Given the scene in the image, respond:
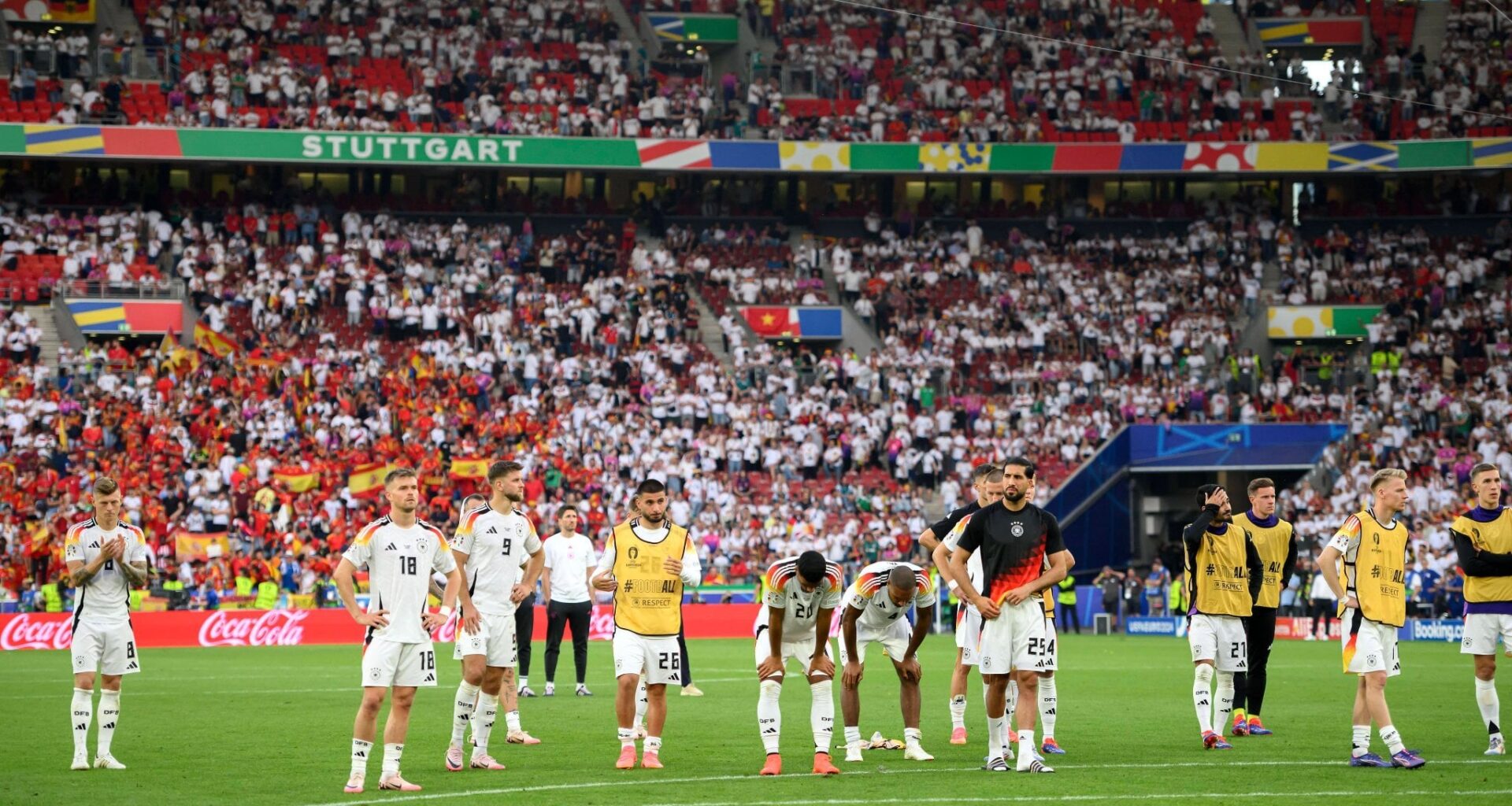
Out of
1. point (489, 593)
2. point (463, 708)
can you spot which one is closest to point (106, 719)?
point (463, 708)

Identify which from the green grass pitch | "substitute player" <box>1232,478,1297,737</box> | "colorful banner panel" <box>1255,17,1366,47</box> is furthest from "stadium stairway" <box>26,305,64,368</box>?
"colorful banner panel" <box>1255,17,1366,47</box>

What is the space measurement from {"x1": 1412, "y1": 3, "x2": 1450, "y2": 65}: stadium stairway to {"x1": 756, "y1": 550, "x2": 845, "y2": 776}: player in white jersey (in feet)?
171

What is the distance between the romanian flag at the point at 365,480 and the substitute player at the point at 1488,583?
29.5 metres

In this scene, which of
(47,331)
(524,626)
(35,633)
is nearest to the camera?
(524,626)

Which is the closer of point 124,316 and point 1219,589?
point 1219,589

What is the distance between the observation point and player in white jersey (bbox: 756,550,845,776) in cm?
1294

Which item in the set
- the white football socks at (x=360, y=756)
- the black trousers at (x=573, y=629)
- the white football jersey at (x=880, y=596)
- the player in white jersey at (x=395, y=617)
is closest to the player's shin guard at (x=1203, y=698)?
the white football jersey at (x=880, y=596)

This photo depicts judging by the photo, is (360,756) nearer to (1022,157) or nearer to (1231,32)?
(1022,157)

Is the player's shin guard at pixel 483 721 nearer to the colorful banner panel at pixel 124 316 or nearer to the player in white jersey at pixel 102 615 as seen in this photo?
the player in white jersey at pixel 102 615

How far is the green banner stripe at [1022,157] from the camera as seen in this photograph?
54.2m

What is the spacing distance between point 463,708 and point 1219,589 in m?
6.98

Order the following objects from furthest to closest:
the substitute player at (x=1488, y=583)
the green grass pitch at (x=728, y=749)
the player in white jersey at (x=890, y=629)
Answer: the substitute player at (x=1488, y=583) < the player in white jersey at (x=890, y=629) < the green grass pitch at (x=728, y=749)

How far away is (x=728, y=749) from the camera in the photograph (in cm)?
1545

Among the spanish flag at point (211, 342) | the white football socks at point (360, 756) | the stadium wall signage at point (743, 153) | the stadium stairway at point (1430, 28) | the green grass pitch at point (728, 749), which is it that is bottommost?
the green grass pitch at point (728, 749)
